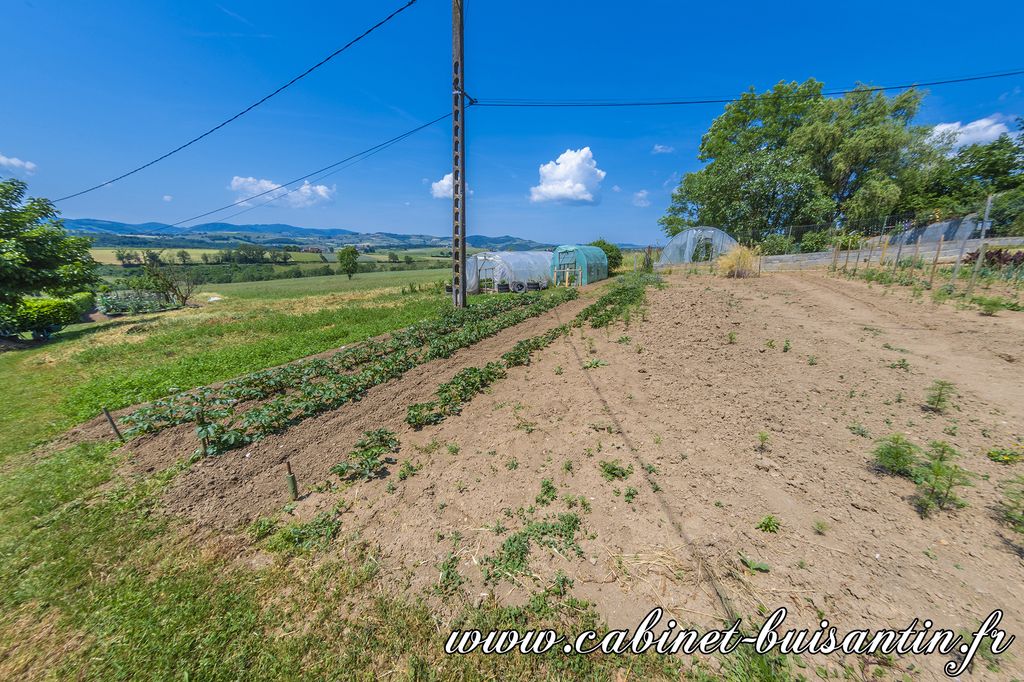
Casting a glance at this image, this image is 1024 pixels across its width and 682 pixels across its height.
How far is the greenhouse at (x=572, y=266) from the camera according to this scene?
24.0m

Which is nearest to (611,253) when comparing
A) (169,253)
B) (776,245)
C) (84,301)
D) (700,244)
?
(700,244)

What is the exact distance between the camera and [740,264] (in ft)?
63.5

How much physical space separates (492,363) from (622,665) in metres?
5.84

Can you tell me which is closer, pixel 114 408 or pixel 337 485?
pixel 337 485

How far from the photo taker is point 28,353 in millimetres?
11547

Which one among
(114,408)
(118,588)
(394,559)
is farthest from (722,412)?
(114,408)

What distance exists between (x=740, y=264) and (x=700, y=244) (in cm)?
600

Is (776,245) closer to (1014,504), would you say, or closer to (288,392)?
(1014,504)

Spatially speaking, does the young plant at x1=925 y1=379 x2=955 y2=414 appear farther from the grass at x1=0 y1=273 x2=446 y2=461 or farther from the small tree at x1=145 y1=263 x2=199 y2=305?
the small tree at x1=145 y1=263 x2=199 y2=305

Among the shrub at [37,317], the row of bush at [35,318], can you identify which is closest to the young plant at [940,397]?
the row of bush at [35,318]

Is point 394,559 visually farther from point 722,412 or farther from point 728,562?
point 722,412

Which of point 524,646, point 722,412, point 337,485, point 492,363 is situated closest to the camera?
point 524,646

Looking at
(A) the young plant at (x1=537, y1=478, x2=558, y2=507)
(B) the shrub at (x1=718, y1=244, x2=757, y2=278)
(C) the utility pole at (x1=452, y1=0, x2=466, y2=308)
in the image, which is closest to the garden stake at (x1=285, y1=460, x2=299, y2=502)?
(A) the young plant at (x1=537, y1=478, x2=558, y2=507)

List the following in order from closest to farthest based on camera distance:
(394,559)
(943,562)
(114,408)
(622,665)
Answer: (622,665) < (943,562) < (394,559) < (114,408)
